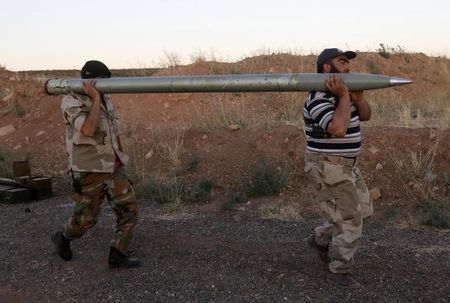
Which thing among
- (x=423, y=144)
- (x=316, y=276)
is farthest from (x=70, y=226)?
(x=423, y=144)

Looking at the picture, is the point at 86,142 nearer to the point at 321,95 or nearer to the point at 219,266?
the point at 219,266

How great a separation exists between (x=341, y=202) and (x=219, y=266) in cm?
140

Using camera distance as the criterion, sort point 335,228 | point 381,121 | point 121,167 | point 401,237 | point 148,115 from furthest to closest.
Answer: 1. point 148,115
2. point 381,121
3. point 401,237
4. point 121,167
5. point 335,228

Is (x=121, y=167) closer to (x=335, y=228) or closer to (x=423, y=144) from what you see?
(x=335, y=228)

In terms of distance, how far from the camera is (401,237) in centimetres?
638

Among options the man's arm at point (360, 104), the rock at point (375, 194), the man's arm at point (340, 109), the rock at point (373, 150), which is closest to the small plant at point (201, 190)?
the rock at point (375, 194)

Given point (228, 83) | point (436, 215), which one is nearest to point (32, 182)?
point (228, 83)

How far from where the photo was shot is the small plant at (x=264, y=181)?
8508mm

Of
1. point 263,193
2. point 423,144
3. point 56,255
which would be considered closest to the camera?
point 56,255

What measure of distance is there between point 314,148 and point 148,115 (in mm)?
12691

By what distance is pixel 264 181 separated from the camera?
27.9ft

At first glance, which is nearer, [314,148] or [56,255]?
[314,148]

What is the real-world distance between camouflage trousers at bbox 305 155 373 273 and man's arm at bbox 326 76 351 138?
0.33 meters

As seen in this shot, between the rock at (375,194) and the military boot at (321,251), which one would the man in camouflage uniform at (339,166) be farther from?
the rock at (375,194)
